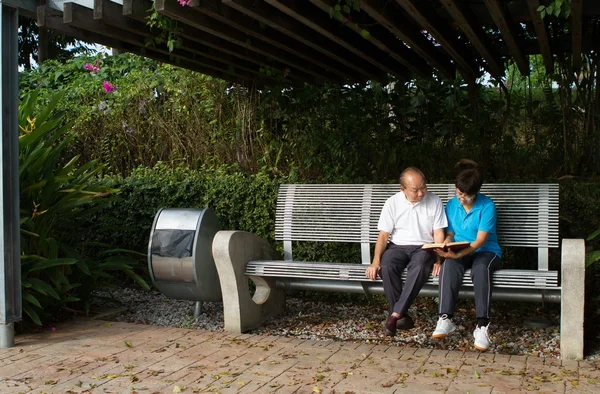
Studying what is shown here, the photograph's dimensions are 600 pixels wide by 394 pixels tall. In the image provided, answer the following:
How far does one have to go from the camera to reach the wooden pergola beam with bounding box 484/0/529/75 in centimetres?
512

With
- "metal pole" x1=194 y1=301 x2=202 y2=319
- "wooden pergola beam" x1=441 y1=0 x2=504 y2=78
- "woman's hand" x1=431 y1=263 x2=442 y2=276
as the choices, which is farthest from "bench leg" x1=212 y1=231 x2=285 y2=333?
"wooden pergola beam" x1=441 y1=0 x2=504 y2=78

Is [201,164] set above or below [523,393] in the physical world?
above

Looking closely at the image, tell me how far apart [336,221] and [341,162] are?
158 centimetres

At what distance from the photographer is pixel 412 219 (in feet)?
15.9

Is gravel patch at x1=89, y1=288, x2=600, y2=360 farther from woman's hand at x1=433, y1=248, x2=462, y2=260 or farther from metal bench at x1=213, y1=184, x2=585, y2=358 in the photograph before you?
woman's hand at x1=433, y1=248, x2=462, y2=260

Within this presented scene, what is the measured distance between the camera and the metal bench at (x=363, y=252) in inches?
162

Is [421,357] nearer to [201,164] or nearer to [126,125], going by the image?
[201,164]

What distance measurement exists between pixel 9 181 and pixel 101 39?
2154 millimetres

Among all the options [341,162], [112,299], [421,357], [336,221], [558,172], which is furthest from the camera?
[341,162]

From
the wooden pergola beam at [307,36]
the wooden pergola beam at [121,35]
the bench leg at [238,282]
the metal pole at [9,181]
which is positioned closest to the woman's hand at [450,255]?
the bench leg at [238,282]

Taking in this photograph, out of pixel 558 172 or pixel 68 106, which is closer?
pixel 558 172

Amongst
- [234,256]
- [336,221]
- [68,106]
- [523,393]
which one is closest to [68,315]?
[234,256]

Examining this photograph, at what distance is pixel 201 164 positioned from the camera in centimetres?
819

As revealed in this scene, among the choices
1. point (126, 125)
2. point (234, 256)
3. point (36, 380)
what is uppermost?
point (126, 125)
